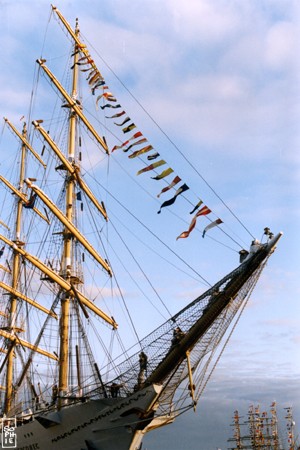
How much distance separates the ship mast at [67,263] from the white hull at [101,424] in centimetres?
123

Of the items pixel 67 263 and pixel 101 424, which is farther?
pixel 67 263

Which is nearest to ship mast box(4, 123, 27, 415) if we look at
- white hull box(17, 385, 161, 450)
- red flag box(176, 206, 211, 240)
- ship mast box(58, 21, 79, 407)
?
ship mast box(58, 21, 79, 407)

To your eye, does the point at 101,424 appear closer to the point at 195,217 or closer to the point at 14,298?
the point at 195,217

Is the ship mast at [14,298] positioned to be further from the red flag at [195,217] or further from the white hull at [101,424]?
the red flag at [195,217]

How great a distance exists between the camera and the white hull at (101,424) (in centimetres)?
2164

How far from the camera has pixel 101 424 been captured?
73.6ft

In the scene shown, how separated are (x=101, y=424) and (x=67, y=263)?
12.0 meters

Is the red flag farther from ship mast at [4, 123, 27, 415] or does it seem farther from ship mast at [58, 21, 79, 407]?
ship mast at [4, 123, 27, 415]

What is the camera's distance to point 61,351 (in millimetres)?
28656

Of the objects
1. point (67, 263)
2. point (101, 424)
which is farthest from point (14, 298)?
point (101, 424)

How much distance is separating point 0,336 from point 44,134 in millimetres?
19185

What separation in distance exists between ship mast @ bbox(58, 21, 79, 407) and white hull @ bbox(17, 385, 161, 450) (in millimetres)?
1229

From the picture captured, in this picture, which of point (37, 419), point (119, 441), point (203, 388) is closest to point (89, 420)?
point (119, 441)

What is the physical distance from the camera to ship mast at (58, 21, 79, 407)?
28.0 metres
